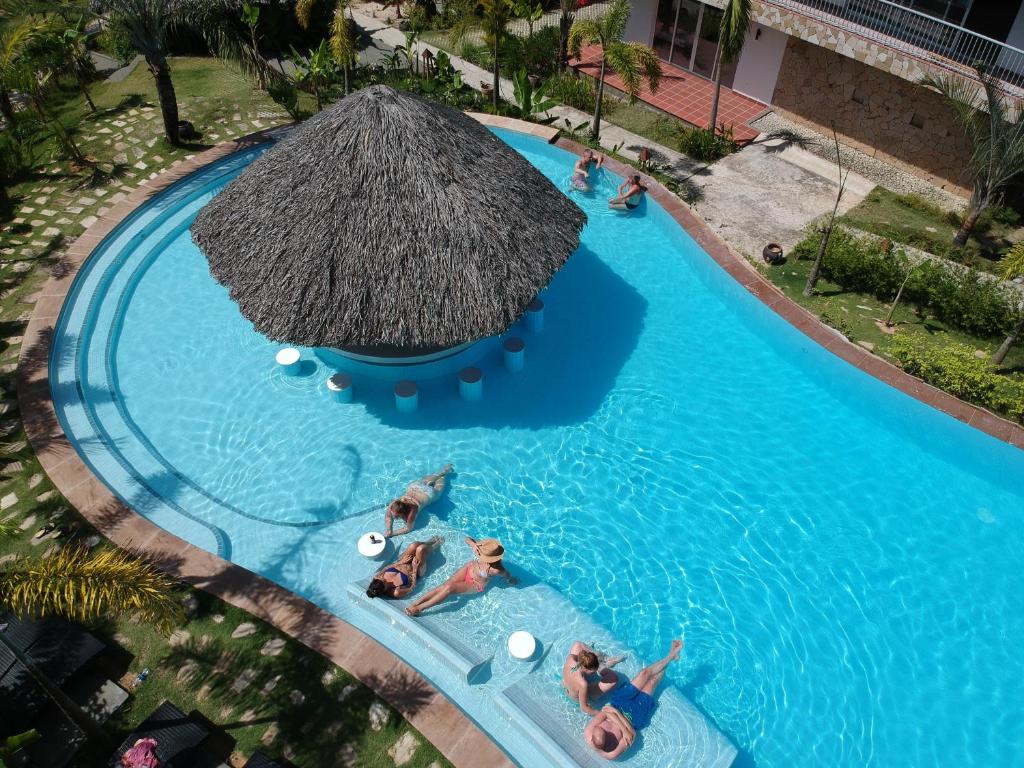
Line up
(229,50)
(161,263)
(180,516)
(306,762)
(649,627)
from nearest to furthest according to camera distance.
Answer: (306,762)
(649,627)
(180,516)
(161,263)
(229,50)

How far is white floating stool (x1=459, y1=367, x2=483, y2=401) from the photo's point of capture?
46.4 feet

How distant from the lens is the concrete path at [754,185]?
1864cm

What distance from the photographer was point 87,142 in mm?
20609

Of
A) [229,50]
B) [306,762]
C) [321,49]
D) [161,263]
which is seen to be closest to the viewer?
[306,762]

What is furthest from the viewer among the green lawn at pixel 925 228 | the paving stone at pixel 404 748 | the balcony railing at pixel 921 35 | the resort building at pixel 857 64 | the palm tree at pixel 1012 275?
the resort building at pixel 857 64

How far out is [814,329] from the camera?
15.5 m

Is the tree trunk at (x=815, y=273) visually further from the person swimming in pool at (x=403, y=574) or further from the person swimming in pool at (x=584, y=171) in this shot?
the person swimming in pool at (x=403, y=574)

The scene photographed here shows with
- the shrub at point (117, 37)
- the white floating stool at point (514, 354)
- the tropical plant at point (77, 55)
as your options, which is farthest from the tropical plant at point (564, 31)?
the tropical plant at point (77, 55)

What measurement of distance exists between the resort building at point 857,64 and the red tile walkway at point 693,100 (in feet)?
0.20

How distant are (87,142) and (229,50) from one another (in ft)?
16.8

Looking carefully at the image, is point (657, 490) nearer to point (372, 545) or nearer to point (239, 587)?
point (372, 545)

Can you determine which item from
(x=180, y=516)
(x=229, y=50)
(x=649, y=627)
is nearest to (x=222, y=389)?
(x=180, y=516)

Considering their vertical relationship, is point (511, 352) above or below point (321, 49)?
below

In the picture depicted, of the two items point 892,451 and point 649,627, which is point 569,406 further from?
point 892,451
